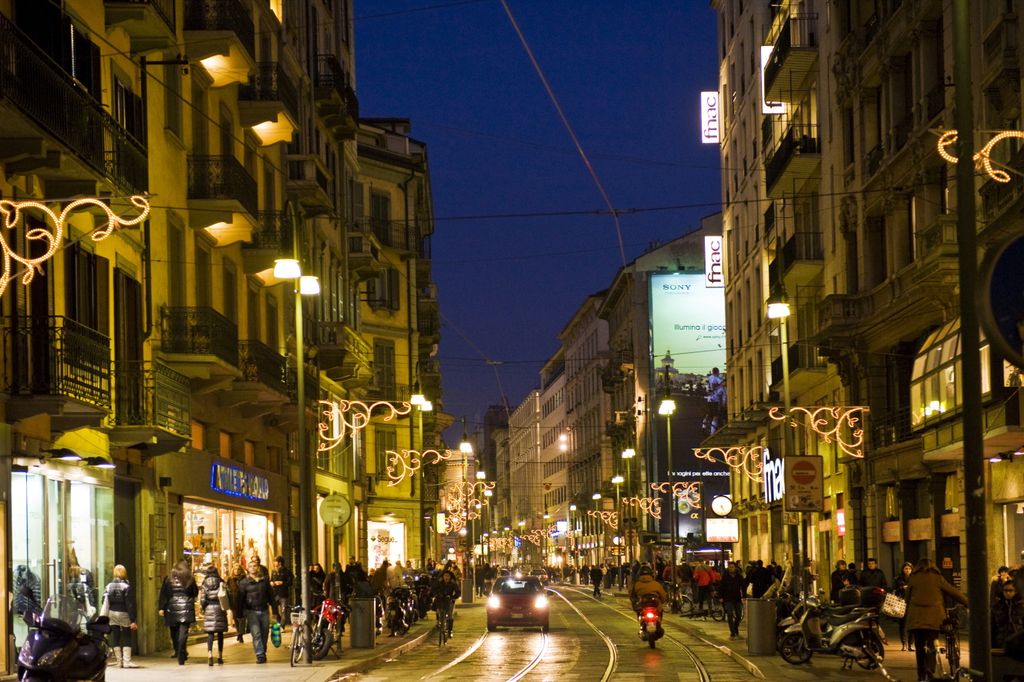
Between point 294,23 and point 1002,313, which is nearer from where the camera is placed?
point 1002,313

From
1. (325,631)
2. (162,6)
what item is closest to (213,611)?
(325,631)

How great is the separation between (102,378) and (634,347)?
78.6 meters

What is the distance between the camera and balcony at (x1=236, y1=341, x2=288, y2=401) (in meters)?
35.9

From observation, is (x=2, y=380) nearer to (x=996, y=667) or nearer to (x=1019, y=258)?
(x=996, y=667)

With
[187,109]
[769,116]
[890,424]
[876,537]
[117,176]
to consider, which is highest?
[769,116]

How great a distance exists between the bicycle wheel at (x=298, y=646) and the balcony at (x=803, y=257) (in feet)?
85.2

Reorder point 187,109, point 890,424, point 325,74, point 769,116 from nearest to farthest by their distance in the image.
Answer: point 187,109 → point 890,424 → point 325,74 → point 769,116

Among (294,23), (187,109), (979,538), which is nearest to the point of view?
(979,538)

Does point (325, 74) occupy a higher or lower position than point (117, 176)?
higher

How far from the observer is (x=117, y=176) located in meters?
25.6

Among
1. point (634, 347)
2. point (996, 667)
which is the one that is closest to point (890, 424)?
point (996, 667)

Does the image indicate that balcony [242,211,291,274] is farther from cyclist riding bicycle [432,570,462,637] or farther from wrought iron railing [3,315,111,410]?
wrought iron railing [3,315,111,410]

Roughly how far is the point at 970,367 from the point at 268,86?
92.4ft

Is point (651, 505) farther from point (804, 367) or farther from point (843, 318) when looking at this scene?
point (843, 318)
